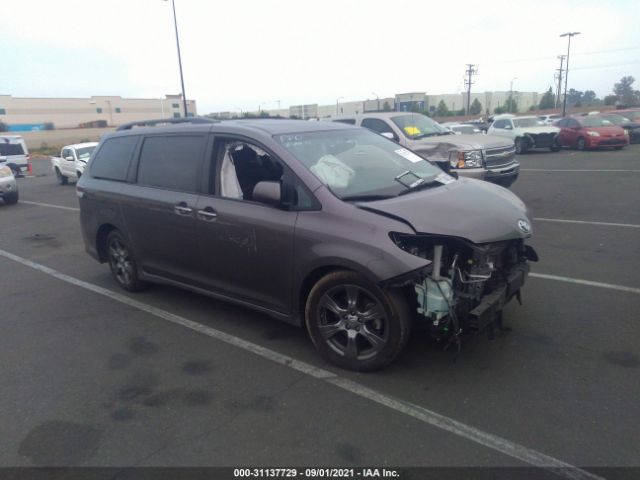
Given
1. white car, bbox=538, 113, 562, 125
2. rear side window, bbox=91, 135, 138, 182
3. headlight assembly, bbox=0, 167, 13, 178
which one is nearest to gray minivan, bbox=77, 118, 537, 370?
rear side window, bbox=91, 135, 138, 182

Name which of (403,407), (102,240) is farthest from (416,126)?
(403,407)

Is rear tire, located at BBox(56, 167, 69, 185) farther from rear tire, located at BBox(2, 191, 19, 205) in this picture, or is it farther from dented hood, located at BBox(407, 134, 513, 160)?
dented hood, located at BBox(407, 134, 513, 160)

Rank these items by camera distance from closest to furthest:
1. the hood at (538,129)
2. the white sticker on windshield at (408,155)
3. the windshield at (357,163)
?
the windshield at (357,163) < the white sticker on windshield at (408,155) < the hood at (538,129)

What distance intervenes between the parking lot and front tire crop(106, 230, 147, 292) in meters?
0.14

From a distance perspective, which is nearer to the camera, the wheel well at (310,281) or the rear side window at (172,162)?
the wheel well at (310,281)

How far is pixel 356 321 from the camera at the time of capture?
364 cm

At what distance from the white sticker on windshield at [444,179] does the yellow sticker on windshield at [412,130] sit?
5414mm

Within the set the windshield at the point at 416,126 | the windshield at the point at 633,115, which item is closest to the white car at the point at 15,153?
the windshield at the point at 416,126

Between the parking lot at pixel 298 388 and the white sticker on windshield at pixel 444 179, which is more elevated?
the white sticker on windshield at pixel 444 179

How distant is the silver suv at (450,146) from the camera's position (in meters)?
9.09

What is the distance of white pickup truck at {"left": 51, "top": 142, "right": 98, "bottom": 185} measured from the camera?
17.6 meters

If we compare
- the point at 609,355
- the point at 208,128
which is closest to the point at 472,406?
the point at 609,355

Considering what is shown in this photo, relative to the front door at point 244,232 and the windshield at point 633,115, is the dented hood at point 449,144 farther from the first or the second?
the windshield at point 633,115

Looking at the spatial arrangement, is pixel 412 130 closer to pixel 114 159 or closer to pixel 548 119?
pixel 114 159
